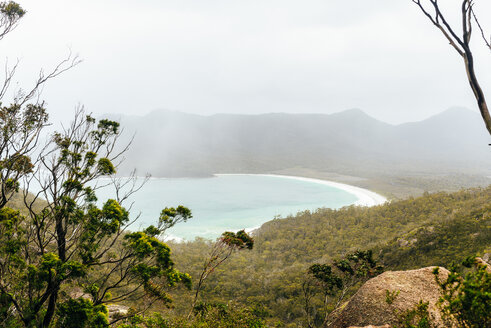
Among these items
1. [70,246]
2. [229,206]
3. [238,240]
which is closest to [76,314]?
[70,246]

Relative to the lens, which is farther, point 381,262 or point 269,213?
point 269,213

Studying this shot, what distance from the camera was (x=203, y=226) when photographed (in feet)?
113

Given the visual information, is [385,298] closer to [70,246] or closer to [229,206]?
[70,246]

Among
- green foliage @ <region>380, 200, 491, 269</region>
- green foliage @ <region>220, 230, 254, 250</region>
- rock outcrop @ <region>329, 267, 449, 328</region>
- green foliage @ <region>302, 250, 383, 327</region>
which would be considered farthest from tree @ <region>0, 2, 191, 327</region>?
green foliage @ <region>380, 200, 491, 269</region>

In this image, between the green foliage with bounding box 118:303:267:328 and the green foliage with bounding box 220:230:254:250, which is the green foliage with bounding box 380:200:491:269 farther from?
the green foliage with bounding box 118:303:267:328

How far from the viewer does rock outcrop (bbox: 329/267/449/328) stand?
5352mm

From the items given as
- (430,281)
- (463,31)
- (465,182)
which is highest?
(463,31)

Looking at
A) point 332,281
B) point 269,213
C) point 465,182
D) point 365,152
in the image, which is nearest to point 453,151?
point 365,152

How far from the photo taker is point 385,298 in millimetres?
5582

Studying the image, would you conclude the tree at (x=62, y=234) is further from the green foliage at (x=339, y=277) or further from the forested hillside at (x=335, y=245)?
the forested hillside at (x=335, y=245)

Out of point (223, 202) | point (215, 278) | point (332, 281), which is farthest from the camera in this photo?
point (223, 202)

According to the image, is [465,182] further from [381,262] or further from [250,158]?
[250,158]

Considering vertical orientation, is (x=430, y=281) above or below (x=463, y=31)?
below

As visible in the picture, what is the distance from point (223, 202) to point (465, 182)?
6135 cm
